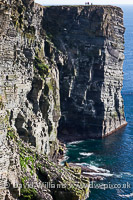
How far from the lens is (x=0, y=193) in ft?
206

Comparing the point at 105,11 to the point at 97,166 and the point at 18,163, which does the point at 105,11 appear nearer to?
the point at 97,166

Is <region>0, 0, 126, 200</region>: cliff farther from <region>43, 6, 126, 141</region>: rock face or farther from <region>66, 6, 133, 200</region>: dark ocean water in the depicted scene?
<region>66, 6, 133, 200</region>: dark ocean water

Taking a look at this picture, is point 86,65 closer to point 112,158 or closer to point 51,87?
point 51,87

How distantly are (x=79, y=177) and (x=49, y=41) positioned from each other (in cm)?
5220

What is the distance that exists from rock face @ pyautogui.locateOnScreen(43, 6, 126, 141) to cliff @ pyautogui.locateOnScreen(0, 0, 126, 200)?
273 mm

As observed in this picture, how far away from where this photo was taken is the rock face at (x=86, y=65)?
134m

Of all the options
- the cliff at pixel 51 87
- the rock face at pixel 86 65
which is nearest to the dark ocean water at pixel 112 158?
the cliff at pixel 51 87

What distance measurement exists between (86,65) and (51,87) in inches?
989

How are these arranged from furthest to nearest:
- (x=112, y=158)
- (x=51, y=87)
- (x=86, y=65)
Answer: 1. (x=86, y=65)
2. (x=112, y=158)
3. (x=51, y=87)

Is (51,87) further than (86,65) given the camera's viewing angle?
No

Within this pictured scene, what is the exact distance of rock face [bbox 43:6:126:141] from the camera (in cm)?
13350

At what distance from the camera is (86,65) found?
136 m

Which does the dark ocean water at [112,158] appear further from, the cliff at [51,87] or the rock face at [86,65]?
the rock face at [86,65]

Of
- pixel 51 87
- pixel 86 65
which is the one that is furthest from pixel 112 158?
pixel 86 65
